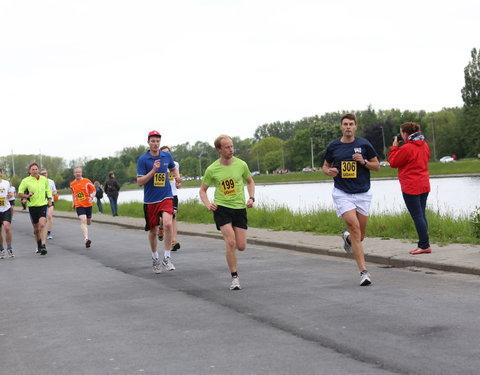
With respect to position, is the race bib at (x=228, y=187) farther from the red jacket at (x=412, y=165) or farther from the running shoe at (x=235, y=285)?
the red jacket at (x=412, y=165)

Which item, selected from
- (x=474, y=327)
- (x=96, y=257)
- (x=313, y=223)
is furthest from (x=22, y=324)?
(x=313, y=223)

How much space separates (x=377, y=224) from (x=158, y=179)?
5.26m

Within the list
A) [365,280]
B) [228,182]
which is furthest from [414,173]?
[228,182]

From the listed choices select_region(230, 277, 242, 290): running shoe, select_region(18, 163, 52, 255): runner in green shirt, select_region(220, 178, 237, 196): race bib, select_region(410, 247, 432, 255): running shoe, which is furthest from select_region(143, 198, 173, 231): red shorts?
select_region(18, 163, 52, 255): runner in green shirt

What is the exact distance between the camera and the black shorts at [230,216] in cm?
848

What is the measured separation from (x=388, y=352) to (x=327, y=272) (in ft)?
14.5

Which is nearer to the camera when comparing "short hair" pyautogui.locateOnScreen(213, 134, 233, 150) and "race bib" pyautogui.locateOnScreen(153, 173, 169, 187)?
"short hair" pyautogui.locateOnScreen(213, 134, 233, 150)

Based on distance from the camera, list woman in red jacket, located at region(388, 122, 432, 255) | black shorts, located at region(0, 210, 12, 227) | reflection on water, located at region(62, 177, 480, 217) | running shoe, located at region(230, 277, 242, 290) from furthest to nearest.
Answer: reflection on water, located at region(62, 177, 480, 217)
black shorts, located at region(0, 210, 12, 227)
woman in red jacket, located at region(388, 122, 432, 255)
running shoe, located at region(230, 277, 242, 290)

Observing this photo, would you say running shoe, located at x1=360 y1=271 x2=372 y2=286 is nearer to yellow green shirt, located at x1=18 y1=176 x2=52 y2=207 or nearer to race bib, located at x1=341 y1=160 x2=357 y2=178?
race bib, located at x1=341 y1=160 x2=357 y2=178

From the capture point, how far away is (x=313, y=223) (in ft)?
53.0

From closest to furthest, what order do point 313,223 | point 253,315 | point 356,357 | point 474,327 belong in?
point 356,357 → point 474,327 → point 253,315 → point 313,223

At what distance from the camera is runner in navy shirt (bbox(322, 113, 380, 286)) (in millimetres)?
8305

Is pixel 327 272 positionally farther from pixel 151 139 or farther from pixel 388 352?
pixel 388 352

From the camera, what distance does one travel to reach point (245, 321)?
6.42 metres
